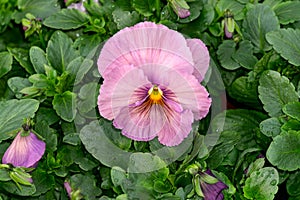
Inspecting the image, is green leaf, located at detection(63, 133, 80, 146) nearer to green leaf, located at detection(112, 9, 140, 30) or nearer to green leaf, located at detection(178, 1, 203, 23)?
green leaf, located at detection(112, 9, 140, 30)

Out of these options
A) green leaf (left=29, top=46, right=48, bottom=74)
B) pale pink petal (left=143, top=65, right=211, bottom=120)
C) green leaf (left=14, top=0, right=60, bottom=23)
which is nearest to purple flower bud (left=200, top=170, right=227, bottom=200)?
pale pink petal (left=143, top=65, right=211, bottom=120)

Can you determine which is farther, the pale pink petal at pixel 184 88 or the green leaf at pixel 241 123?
the green leaf at pixel 241 123

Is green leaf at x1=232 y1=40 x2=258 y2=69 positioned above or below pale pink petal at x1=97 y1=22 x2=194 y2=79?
below

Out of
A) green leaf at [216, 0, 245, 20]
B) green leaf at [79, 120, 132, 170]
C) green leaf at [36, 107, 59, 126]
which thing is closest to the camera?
green leaf at [79, 120, 132, 170]

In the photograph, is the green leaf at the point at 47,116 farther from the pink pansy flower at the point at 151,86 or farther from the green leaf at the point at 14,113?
the pink pansy flower at the point at 151,86

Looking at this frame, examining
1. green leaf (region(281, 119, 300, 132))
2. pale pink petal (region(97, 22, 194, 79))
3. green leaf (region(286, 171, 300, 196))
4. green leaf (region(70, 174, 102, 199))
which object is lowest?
green leaf (region(286, 171, 300, 196))

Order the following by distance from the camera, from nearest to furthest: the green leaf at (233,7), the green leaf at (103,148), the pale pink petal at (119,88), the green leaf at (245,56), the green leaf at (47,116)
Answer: the pale pink petal at (119,88)
the green leaf at (103,148)
the green leaf at (47,116)
the green leaf at (245,56)
the green leaf at (233,7)

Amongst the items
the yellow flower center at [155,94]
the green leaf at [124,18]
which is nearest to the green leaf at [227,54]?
the green leaf at [124,18]
